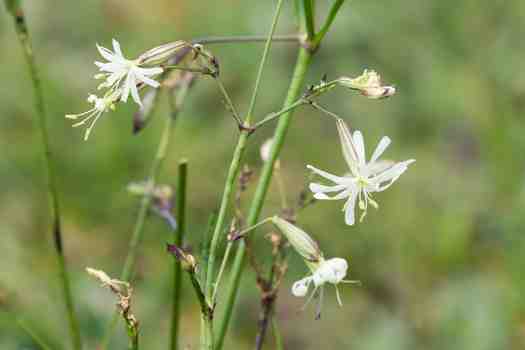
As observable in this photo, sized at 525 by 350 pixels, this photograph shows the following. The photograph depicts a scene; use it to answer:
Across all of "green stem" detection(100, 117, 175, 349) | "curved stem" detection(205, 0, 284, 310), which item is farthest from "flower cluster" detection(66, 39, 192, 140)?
"green stem" detection(100, 117, 175, 349)

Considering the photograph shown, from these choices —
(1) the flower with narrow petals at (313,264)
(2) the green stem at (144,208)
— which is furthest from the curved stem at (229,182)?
(2) the green stem at (144,208)

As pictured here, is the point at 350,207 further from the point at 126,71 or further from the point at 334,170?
the point at 334,170

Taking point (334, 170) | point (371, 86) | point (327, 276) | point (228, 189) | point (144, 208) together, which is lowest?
point (327, 276)

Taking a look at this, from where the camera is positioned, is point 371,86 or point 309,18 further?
point 309,18

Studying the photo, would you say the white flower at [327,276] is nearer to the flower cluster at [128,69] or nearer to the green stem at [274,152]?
the green stem at [274,152]

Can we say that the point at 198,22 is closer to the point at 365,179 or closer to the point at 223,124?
the point at 223,124

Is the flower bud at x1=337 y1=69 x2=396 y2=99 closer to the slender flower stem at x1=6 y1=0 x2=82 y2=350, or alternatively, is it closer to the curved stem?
the curved stem

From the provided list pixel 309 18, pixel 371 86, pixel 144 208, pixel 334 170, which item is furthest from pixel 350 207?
pixel 334 170

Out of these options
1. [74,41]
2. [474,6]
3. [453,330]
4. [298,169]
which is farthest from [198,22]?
[453,330]
